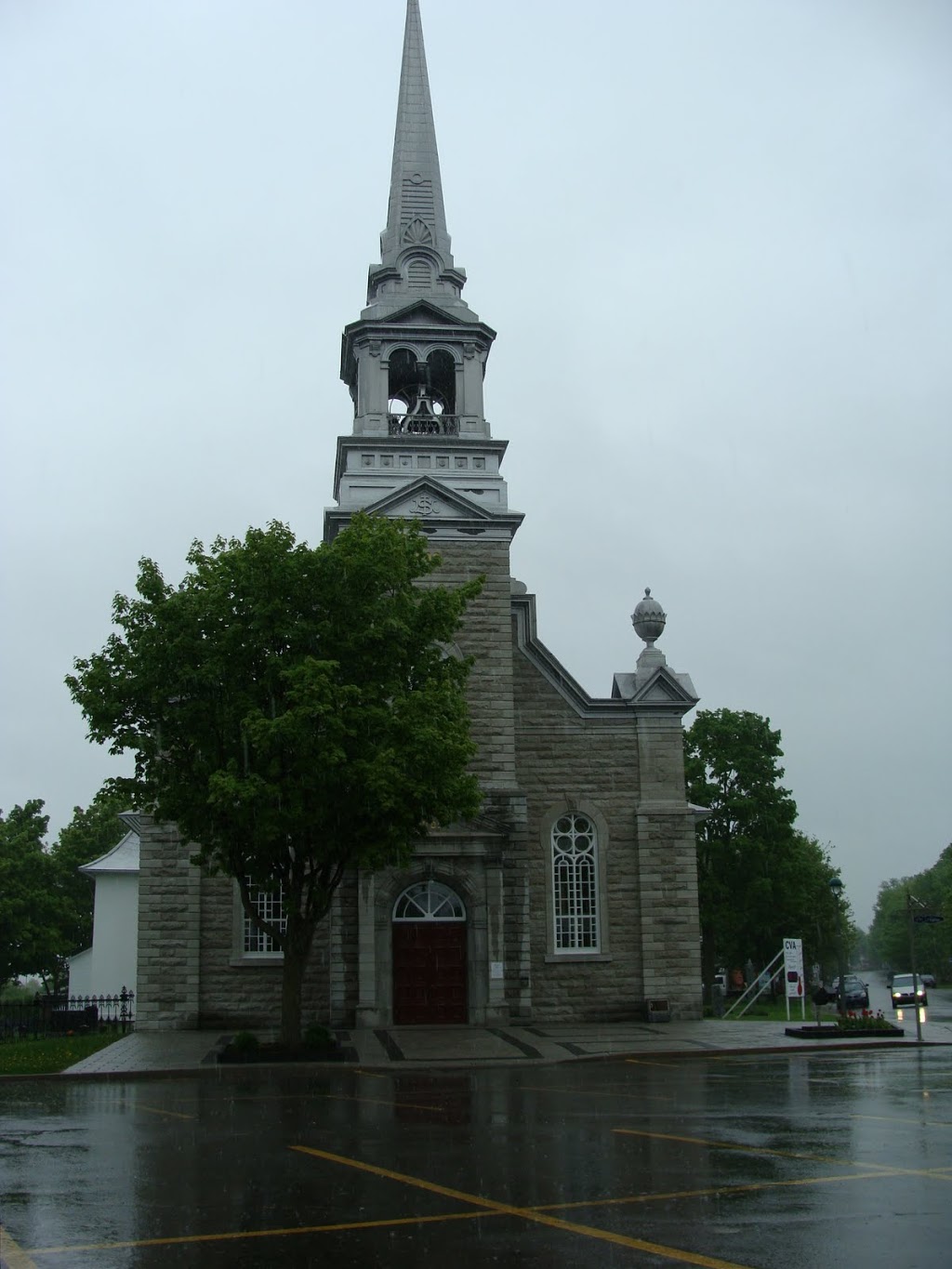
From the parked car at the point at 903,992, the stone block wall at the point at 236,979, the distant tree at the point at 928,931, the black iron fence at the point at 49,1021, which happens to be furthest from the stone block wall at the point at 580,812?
the distant tree at the point at 928,931

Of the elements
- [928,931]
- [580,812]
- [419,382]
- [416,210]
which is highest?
[416,210]

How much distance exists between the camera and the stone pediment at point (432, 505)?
104ft

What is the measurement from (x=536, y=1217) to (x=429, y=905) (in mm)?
21050

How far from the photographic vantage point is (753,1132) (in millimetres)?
12977

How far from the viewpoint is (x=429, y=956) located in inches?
1161

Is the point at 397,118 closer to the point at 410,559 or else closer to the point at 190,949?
the point at 410,559

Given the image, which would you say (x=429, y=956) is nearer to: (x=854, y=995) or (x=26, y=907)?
(x=854, y=995)

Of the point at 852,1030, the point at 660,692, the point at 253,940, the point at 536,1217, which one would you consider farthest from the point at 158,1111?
the point at 660,692

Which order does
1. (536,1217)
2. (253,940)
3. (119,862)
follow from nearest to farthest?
(536,1217) < (253,940) < (119,862)

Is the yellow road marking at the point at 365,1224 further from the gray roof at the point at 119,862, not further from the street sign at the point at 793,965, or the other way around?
the gray roof at the point at 119,862

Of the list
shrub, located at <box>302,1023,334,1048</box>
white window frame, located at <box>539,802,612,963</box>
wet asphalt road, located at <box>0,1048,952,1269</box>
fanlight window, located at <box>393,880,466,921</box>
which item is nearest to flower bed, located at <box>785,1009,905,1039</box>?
white window frame, located at <box>539,802,612,963</box>

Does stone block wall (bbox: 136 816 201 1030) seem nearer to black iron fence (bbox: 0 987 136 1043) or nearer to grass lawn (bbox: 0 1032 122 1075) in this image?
grass lawn (bbox: 0 1032 122 1075)

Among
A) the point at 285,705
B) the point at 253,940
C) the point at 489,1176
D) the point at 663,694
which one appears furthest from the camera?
the point at 663,694

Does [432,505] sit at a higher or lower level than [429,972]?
higher
